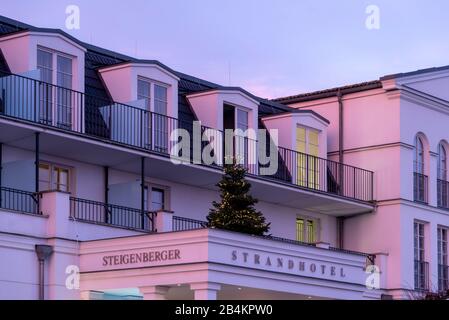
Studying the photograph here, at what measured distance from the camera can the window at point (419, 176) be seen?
42.2m

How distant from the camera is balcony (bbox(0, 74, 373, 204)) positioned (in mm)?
29938

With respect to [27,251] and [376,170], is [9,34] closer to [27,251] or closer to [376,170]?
[27,251]

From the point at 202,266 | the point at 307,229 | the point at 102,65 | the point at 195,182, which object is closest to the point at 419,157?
the point at 307,229

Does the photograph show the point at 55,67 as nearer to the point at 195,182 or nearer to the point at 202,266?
the point at 195,182

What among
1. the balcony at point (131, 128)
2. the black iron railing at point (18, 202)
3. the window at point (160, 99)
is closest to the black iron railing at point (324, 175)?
the balcony at point (131, 128)

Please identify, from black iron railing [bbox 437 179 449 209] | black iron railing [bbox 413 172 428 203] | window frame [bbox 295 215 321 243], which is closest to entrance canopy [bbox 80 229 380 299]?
window frame [bbox 295 215 321 243]

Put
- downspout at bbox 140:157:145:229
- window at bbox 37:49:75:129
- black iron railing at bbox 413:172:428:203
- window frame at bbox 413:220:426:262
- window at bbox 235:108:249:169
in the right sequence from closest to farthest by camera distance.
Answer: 1. window at bbox 37:49:75:129
2. downspout at bbox 140:157:145:229
3. window at bbox 235:108:249:169
4. window frame at bbox 413:220:426:262
5. black iron railing at bbox 413:172:428:203

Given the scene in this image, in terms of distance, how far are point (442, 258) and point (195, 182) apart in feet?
37.3

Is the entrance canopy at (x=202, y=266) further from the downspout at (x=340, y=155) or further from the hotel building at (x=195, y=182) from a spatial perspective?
the downspout at (x=340, y=155)

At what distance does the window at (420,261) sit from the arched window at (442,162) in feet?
9.11

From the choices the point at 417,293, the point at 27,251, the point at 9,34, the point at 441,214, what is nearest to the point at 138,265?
the point at 27,251

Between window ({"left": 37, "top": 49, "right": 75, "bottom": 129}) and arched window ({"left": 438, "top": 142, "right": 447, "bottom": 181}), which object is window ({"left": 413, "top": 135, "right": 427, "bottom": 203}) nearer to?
arched window ({"left": 438, "top": 142, "right": 447, "bottom": 181})
